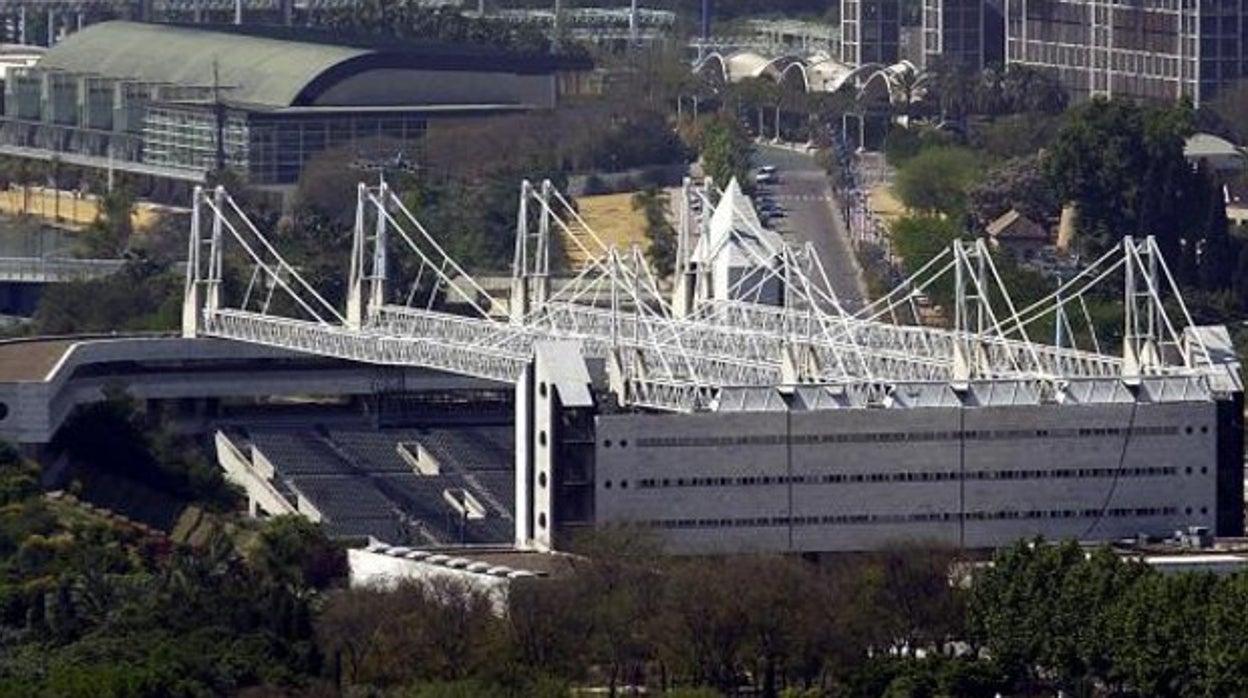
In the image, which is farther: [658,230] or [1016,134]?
[1016,134]

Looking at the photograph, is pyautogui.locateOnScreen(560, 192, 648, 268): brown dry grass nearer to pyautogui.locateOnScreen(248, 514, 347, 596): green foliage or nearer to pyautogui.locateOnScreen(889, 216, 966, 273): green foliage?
pyautogui.locateOnScreen(889, 216, 966, 273): green foliage

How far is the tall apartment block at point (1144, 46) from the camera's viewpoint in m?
120

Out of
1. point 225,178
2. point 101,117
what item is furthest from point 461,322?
point 101,117

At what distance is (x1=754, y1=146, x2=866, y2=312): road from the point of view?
335 feet

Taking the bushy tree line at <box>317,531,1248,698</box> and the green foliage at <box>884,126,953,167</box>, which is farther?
the green foliage at <box>884,126,953,167</box>

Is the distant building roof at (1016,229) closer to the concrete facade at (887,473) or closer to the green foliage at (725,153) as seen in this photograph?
the green foliage at (725,153)

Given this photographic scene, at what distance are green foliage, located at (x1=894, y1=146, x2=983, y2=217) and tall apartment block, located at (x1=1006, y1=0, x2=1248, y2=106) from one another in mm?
6184

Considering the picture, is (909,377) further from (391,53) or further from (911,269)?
(391,53)

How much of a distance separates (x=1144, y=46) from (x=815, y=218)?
1418 cm

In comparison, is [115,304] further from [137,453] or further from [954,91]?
[954,91]

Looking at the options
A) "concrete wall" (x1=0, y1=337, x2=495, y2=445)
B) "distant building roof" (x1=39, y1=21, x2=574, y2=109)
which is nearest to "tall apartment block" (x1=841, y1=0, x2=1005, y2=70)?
"distant building roof" (x1=39, y1=21, x2=574, y2=109)

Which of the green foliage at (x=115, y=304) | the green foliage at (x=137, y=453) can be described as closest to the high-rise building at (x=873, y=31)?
the green foliage at (x=115, y=304)

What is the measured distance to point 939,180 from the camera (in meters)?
111

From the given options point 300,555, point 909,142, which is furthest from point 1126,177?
point 300,555
